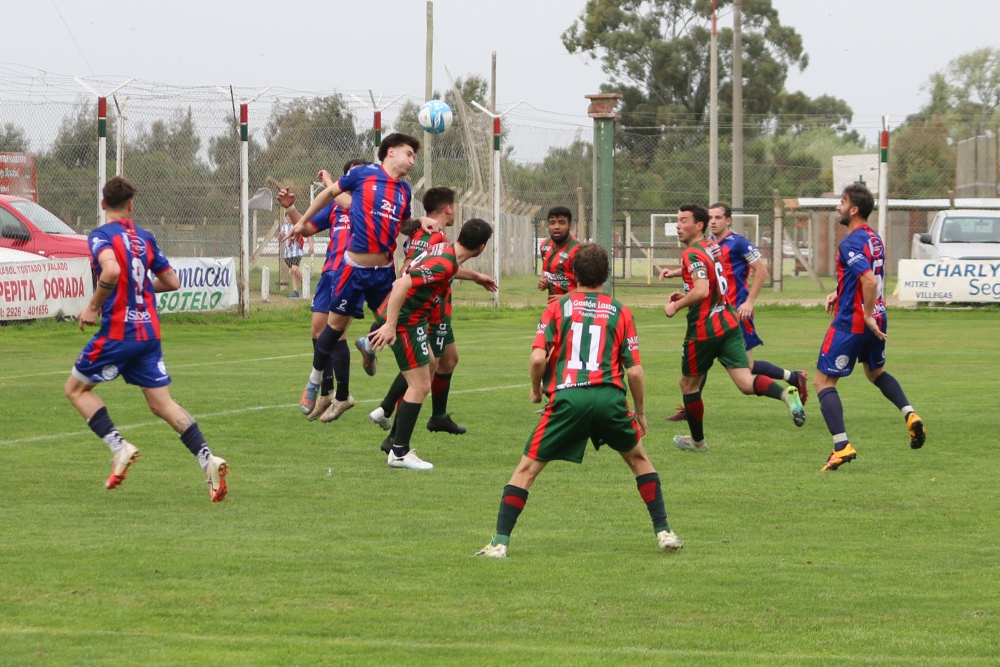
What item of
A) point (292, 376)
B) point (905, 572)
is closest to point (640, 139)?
point (292, 376)

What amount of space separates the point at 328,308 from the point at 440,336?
4.08 ft

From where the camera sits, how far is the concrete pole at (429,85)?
26.0 metres

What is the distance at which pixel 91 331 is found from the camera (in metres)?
19.4

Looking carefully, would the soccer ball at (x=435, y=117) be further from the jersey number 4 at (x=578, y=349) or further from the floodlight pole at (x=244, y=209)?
the jersey number 4 at (x=578, y=349)

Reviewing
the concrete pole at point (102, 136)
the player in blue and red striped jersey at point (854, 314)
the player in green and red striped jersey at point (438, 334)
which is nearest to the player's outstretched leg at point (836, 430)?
the player in blue and red striped jersey at point (854, 314)

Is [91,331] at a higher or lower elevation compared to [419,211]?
lower

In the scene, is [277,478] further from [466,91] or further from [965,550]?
[466,91]

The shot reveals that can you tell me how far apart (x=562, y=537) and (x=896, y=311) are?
1885cm

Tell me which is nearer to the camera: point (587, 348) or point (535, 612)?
point (535, 612)

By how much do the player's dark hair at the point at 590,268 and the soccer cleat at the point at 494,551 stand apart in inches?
51.8

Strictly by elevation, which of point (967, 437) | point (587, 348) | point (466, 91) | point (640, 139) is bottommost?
point (967, 437)

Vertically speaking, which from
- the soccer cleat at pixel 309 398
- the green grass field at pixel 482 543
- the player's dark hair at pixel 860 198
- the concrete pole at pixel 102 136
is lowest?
the green grass field at pixel 482 543

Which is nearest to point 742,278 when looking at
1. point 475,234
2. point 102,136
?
point 475,234

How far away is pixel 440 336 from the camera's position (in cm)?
1048
